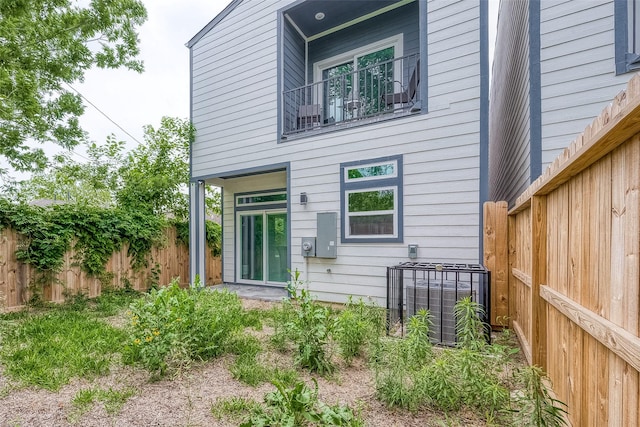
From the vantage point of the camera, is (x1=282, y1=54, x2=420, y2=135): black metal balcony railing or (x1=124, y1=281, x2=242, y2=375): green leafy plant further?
(x1=282, y1=54, x2=420, y2=135): black metal balcony railing

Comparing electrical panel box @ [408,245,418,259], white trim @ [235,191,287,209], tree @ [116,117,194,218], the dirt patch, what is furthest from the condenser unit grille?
tree @ [116,117,194,218]

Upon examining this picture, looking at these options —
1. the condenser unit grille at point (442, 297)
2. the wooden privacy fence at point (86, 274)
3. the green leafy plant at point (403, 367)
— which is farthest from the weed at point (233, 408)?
the wooden privacy fence at point (86, 274)

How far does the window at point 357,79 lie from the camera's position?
232 inches

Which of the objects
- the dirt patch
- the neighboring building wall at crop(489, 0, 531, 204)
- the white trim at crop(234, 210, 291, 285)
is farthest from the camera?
the white trim at crop(234, 210, 291, 285)

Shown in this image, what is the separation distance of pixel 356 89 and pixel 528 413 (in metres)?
5.70

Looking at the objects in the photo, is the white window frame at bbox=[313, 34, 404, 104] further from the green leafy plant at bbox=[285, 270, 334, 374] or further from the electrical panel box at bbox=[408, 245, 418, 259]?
the green leafy plant at bbox=[285, 270, 334, 374]

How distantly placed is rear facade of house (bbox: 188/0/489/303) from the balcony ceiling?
3cm

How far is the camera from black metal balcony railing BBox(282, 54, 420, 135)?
18.7ft

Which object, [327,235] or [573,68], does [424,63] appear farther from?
[327,235]

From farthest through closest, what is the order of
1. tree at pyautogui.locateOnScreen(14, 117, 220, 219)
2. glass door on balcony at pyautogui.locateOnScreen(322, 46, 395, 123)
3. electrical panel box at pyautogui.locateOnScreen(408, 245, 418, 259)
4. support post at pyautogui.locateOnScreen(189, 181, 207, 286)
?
tree at pyautogui.locateOnScreen(14, 117, 220, 219)
support post at pyautogui.locateOnScreen(189, 181, 207, 286)
glass door on balcony at pyautogui.locateOnScreen(322, 46, 395, 123)
electrical panel box at pyautogui.locateOnScreen(408, 245, 418, 259)

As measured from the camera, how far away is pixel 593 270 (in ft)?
4.32

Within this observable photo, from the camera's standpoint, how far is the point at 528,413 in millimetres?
1589

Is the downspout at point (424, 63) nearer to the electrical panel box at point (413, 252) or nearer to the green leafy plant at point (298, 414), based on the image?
the electrical panel box at point (413, 252)

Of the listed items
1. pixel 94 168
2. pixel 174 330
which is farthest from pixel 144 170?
pixel 174 330
